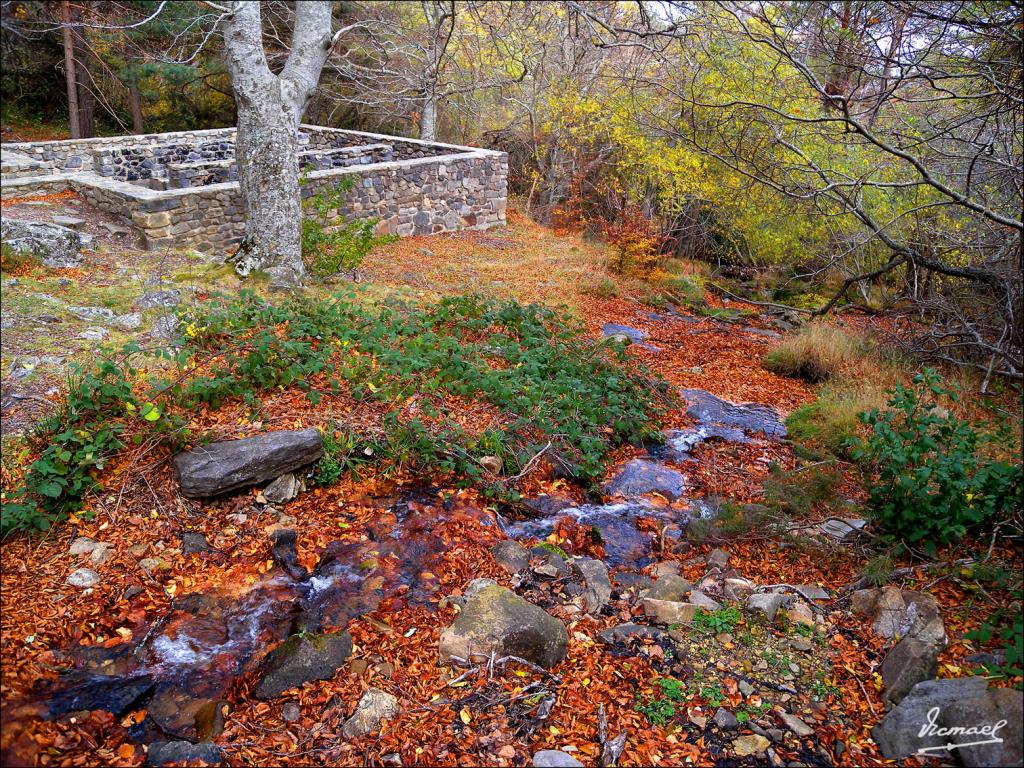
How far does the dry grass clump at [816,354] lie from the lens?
846 cm

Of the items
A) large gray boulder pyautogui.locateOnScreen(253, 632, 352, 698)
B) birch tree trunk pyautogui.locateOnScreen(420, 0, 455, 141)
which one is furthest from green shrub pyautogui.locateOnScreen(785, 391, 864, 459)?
birch tree trunk pyautogui.locateOnScreen(420, 0, 455, 141)

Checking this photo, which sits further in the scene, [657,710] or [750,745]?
[657,710]

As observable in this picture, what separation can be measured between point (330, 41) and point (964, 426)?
7540 mm

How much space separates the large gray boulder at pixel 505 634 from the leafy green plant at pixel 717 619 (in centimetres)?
75

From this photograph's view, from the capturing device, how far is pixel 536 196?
54.7ft

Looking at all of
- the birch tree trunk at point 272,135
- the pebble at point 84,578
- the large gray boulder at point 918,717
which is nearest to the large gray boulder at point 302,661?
Answer: the pebble at point 84,578

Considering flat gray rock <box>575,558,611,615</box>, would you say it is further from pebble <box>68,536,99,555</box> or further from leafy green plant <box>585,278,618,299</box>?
leafy green plant <box>585,278,618,299</box>

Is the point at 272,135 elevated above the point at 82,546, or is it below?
above

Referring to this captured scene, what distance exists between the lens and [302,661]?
138 inches

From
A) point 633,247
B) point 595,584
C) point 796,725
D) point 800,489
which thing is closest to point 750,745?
point 796,725

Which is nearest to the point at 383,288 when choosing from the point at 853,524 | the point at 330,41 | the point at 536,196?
the point at 330,41

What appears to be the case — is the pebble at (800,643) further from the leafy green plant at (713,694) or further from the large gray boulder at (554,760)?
the large gray boulder at (554,760)

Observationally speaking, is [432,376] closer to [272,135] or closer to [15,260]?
[272,135]

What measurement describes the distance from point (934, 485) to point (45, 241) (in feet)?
26.9
